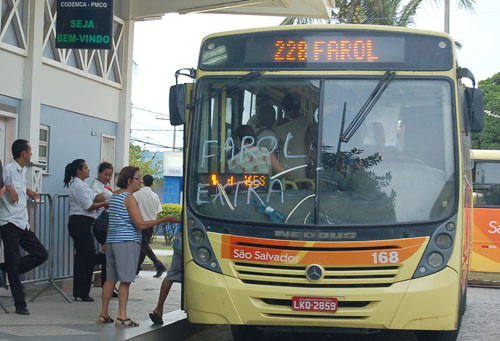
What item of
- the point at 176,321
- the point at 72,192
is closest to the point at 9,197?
the point at 72,192

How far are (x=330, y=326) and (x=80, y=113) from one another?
24.8ft

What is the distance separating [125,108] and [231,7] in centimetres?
363

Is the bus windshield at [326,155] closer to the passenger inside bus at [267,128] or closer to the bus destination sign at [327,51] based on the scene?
the passenger inside bus at [267,128]

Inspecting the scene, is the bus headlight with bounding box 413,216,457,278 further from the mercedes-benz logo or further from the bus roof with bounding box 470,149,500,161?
the bus roof with bounding box 470,149,500,161

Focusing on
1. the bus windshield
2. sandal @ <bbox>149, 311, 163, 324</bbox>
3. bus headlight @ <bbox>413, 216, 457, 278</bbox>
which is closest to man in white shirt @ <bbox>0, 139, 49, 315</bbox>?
sandal @ <bbox>149, 311, 163, 324</bbox>

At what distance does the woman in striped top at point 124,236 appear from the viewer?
8609 mm

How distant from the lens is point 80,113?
13.6 metres

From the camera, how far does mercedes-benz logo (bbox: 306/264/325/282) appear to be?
7.35 metres

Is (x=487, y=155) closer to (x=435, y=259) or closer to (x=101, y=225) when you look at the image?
(x=101, y=225)

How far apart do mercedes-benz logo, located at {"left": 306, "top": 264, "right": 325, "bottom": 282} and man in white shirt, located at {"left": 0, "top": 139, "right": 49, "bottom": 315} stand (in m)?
3.65

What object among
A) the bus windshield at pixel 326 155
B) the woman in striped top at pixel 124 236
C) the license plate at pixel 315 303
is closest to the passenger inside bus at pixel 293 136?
the bus windshield at pixel 326 155

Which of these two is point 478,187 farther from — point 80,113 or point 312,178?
point 312,178

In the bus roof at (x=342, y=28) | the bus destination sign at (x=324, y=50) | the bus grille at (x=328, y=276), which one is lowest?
the bus grille at (x=328, y=276)

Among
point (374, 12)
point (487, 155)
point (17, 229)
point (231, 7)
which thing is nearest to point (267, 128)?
point (17, 229)
